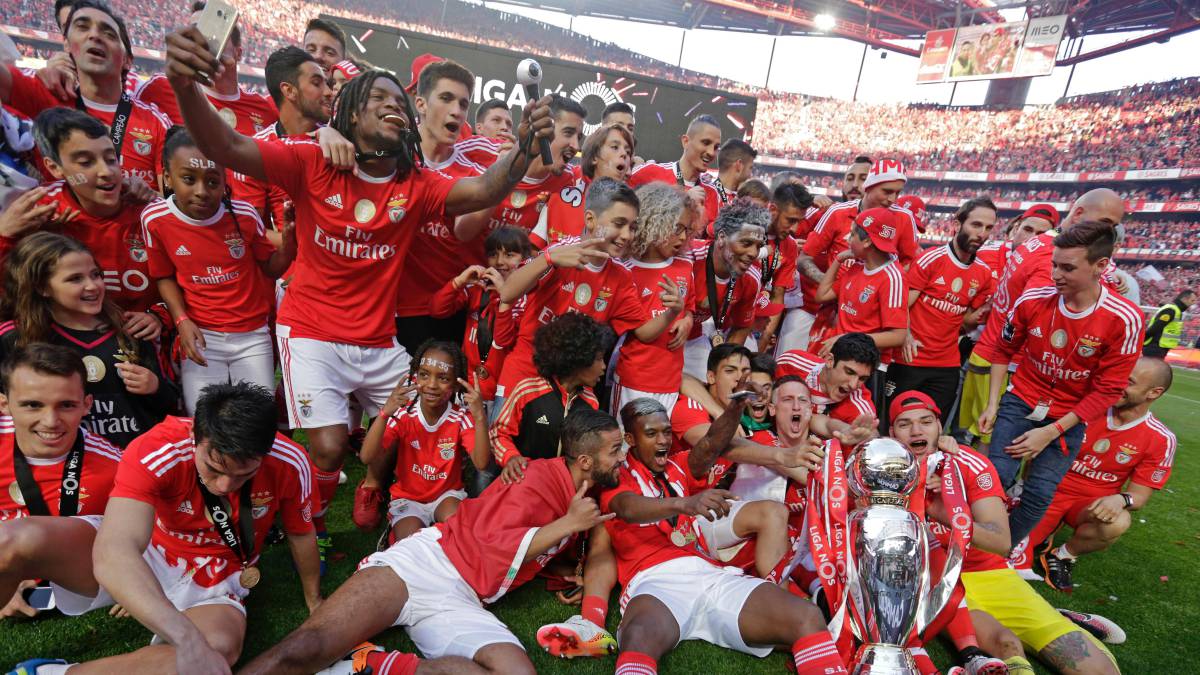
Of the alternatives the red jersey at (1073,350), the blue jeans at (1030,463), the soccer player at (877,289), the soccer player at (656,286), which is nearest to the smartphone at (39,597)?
the soccer player at (656,286)

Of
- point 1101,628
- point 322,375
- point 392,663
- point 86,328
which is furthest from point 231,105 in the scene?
point 1101,628

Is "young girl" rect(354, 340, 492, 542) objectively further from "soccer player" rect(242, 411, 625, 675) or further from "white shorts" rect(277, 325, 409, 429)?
"soccer player" rect(242, 411, 625, 675)

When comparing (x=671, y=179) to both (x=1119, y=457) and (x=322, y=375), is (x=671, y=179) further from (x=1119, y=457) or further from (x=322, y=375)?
(x=1119, y=457)

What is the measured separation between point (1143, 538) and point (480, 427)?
20.5ft

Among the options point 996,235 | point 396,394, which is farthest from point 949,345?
point 996,235

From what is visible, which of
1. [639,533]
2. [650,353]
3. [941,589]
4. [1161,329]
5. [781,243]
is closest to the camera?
[941,589]

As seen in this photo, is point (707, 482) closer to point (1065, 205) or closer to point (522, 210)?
point (522, 210)

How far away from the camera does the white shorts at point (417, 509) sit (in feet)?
12.3

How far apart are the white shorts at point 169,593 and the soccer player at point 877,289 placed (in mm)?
4318

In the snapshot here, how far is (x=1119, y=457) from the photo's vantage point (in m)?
4.80

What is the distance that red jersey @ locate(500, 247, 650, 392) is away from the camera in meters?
4.02

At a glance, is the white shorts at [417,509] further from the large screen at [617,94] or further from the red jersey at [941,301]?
the large screen at [617,94]

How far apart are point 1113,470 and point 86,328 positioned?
6.97 metres

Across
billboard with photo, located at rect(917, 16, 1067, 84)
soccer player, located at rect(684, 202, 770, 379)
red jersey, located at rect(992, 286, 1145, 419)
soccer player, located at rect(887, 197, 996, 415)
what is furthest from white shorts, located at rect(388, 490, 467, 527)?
billboard with photo, located at rect(917, 16, 1067, 84)
